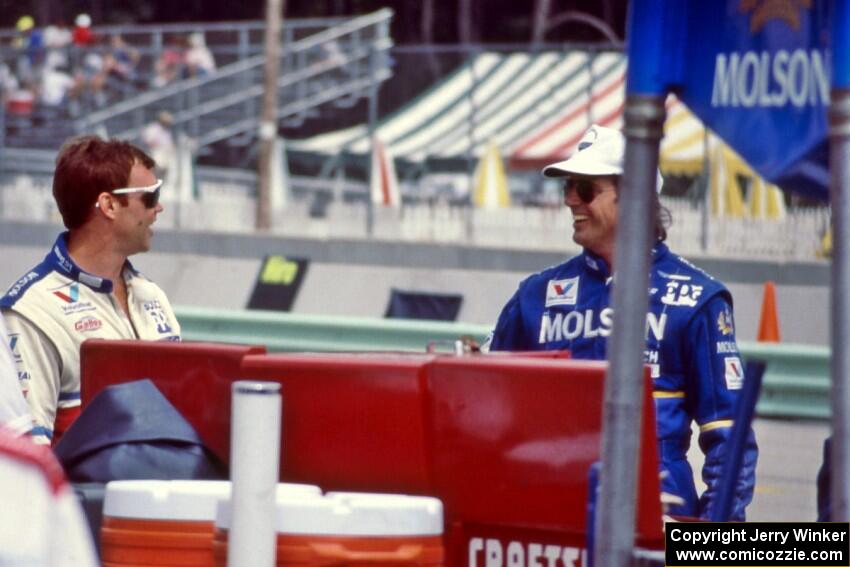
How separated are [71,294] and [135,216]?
1.09 feet

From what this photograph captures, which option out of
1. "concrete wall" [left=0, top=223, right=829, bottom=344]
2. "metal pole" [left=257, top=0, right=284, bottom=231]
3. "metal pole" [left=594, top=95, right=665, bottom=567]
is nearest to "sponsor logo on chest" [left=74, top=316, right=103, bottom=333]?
"metal pole" [left=594, top=95, right=665, bottom=567]

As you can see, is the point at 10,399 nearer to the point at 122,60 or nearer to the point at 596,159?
the point at 596,159

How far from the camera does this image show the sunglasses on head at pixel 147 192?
493 centimetres

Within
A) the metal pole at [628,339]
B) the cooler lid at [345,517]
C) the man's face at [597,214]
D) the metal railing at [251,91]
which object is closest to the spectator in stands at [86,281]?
the man's face at [597,214]

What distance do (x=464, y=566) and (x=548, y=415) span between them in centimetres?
36

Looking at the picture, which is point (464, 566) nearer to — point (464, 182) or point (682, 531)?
point (682, 531)

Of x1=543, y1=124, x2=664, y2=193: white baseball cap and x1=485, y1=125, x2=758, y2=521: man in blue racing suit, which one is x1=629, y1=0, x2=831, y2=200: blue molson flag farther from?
x1=543, y1=124, x2=664, y2=193: white baseball cap

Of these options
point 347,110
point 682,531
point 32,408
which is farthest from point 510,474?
point 347,110

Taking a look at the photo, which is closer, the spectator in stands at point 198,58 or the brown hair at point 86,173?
the brown hair at point 86,173

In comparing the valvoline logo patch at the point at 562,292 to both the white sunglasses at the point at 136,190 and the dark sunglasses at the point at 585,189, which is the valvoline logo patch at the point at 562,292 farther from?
the white sunglasses at the point at 136,190

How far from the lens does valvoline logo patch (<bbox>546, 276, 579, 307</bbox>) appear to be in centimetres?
459

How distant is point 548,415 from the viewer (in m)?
3.13

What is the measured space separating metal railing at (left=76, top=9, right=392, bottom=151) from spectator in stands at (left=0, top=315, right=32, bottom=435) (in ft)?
55.8

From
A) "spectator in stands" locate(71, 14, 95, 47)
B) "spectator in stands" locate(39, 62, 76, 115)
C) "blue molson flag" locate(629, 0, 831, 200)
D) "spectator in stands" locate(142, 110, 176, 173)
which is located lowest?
"spectator in stands" locate(142, 110, 176, 173)
